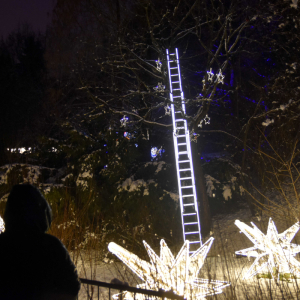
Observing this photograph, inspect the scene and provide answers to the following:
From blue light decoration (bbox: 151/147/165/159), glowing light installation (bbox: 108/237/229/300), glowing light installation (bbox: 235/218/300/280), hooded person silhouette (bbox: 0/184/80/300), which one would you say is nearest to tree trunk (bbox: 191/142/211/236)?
blue light decoration (bbox: 151/147/165/159)

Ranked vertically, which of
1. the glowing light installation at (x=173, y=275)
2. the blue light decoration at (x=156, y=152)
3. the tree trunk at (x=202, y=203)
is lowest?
the glowing light installation at (x=173, y=275)

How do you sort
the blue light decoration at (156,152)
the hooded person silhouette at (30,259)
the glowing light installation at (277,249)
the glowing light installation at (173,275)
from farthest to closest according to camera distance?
the blue light decoration at (156,152) < the glowing light installation at (277,249) < the glowing light installation at (173,275) < the hooded person silhouette at (30,259)

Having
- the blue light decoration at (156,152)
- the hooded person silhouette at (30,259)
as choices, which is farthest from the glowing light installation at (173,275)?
the blue light decoration at (156,152)

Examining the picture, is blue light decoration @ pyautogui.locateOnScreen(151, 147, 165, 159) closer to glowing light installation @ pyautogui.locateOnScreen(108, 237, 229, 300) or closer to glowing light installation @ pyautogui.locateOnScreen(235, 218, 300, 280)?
glowing light installation @ pyautogui.locateOnScreen(235, 218, 300, 280)

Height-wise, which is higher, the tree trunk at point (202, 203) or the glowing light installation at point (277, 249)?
the tree trunk at point (202, 203)

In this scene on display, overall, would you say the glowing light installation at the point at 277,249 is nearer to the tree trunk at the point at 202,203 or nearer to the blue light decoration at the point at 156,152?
the tree trunk at the point at 202,203

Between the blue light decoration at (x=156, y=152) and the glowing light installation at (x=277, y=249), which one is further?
the blue light decoration at (x=156, y=152)

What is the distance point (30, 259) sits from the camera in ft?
5.62

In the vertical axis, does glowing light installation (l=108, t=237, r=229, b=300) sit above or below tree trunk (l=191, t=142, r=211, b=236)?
below

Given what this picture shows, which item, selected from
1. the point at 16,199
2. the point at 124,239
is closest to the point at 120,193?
Result: the point at 124,239

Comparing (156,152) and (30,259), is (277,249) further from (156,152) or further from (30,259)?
(156,152)

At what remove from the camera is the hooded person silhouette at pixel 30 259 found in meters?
1.68

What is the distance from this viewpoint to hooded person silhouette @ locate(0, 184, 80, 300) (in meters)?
1.68

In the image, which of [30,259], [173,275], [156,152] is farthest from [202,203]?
[30,259]
